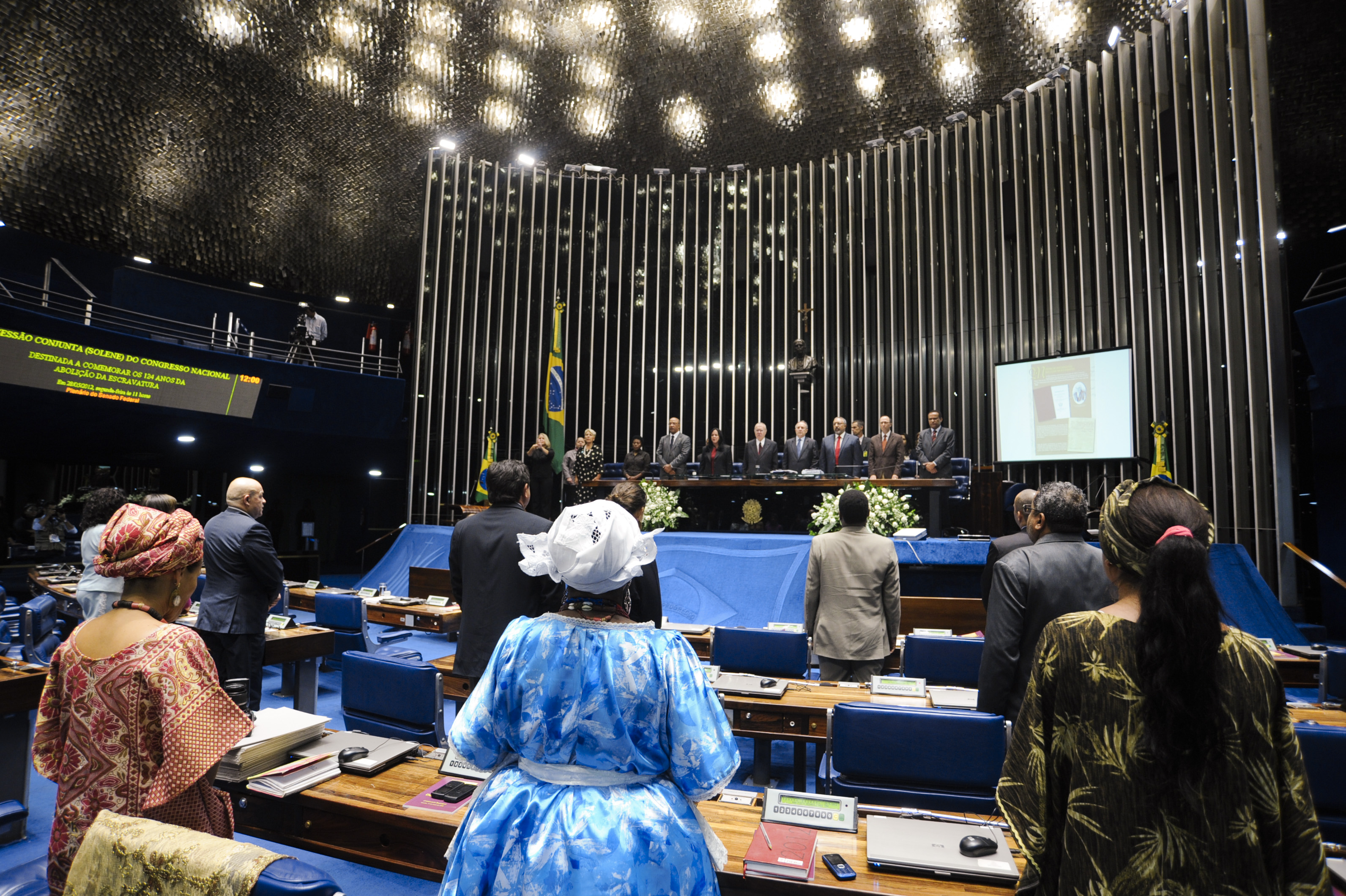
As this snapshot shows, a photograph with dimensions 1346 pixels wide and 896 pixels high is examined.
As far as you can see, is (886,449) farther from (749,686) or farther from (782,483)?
(749,686)

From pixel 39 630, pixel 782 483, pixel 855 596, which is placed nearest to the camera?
pixel 855 596

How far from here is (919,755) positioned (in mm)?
2043

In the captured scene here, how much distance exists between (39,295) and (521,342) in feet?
25.7

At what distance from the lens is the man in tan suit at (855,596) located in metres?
3.24

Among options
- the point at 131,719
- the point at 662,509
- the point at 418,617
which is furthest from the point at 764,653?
the point at 662,509

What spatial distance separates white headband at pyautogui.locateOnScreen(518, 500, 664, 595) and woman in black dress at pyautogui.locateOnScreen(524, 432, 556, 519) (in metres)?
7.63

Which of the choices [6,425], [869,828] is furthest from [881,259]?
[6,425]

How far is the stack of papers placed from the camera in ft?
6.07

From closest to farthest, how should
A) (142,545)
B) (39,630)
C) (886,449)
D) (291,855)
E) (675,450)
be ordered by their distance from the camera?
(142,545) → (291,855) → (39,630) → (886,449) → (675,450)

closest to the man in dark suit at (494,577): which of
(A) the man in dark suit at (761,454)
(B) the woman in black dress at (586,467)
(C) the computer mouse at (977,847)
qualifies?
(C) the computer mouse at (977,847)

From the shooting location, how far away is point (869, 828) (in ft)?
5.25

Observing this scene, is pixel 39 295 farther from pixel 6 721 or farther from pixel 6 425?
pixel 6 721

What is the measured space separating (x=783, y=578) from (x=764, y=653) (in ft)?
8.94

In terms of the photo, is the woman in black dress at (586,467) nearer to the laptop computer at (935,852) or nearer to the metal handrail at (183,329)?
the metal handrail at (183,329)
